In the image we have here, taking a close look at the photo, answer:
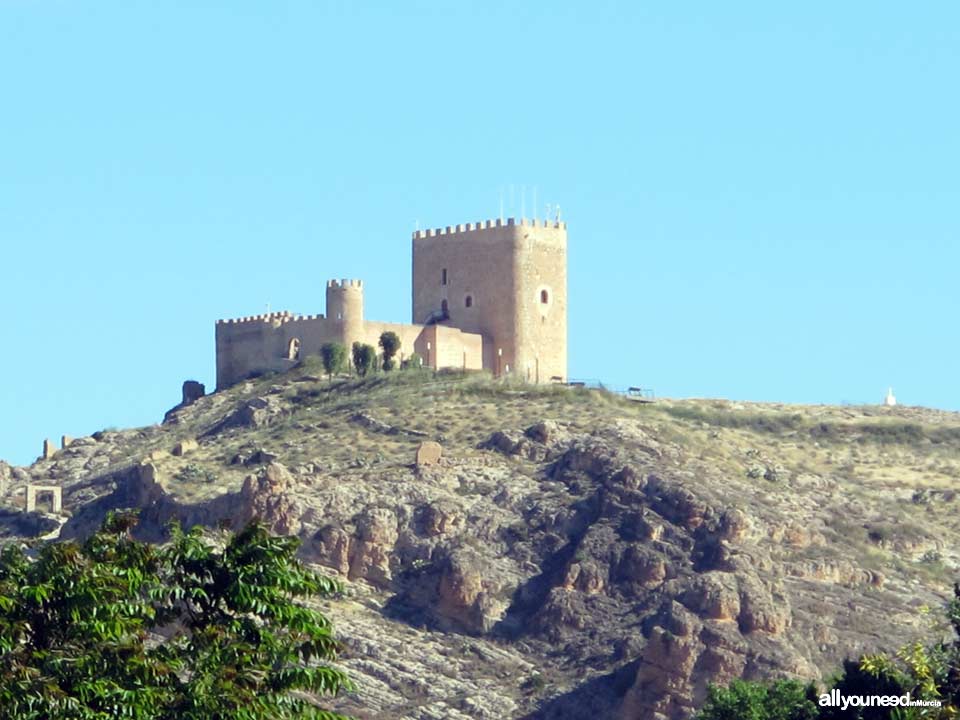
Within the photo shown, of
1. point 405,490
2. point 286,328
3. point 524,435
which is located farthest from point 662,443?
point 286,328

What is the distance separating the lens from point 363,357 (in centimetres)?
7388

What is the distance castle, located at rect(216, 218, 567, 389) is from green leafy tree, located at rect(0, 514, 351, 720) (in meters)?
45.1

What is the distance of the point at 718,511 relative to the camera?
6266cm

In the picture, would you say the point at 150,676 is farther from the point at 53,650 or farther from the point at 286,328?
the point at 286,328

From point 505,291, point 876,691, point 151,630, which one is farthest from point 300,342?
point 151,630

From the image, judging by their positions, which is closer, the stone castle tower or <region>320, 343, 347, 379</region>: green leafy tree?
<region>320, 343, 347, 379</region>: green leafy tree

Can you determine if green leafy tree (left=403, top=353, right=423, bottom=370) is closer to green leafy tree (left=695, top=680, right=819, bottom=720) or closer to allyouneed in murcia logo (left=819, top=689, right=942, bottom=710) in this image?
green leafy tree (left=695, top=680, right=819, bottom=720)

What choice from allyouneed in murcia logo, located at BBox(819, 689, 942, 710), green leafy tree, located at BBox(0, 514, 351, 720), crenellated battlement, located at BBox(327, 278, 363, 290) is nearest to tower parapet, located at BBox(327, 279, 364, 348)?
crenellated battlement, located at BBox(327, 278, 363, 290)

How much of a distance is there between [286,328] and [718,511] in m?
18.5

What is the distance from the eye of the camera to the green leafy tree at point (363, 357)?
7381 centimetres

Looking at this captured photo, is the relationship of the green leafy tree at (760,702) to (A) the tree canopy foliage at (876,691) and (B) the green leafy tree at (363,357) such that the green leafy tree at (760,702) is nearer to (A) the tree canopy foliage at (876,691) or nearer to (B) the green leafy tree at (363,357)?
(A) the tree canopy foliage at (876,691)

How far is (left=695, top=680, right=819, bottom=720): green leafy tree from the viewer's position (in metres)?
44.9

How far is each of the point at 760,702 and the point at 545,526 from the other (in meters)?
17.6

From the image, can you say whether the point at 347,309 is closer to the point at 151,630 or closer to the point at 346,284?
the point at 346,284
